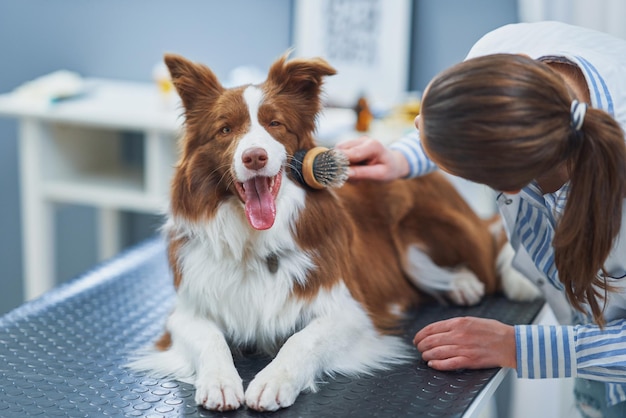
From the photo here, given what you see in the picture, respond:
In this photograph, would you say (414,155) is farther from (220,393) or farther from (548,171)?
(220,393)

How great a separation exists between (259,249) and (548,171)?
21.4 inches

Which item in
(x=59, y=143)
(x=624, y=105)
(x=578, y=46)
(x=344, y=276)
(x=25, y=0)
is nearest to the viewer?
(x=624, y=105)

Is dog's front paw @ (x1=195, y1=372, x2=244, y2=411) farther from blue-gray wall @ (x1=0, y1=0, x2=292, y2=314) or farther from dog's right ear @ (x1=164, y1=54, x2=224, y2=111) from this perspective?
blue-gray wall @ (x1=0, y1=0, x2=292, y2=314)

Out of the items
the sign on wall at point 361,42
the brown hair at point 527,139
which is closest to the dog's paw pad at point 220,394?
the brown hair at point 527,139

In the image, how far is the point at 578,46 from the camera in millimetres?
1501

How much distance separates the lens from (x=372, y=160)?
1812mm

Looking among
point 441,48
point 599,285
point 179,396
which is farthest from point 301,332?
point 441,48

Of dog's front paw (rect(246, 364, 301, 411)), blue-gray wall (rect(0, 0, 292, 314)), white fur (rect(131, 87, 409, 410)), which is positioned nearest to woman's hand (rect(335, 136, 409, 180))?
white fur (rect(131, 87, 409, 410))

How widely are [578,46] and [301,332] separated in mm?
732

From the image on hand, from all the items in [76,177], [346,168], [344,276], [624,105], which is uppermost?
[624,105]

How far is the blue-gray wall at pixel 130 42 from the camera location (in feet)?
10.1

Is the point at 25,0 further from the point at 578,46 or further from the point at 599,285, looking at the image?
the point at 599,285

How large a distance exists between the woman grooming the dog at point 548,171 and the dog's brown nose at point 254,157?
27 cm

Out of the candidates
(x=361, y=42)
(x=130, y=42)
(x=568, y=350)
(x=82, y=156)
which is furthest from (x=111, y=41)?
(x=568, y=350)
